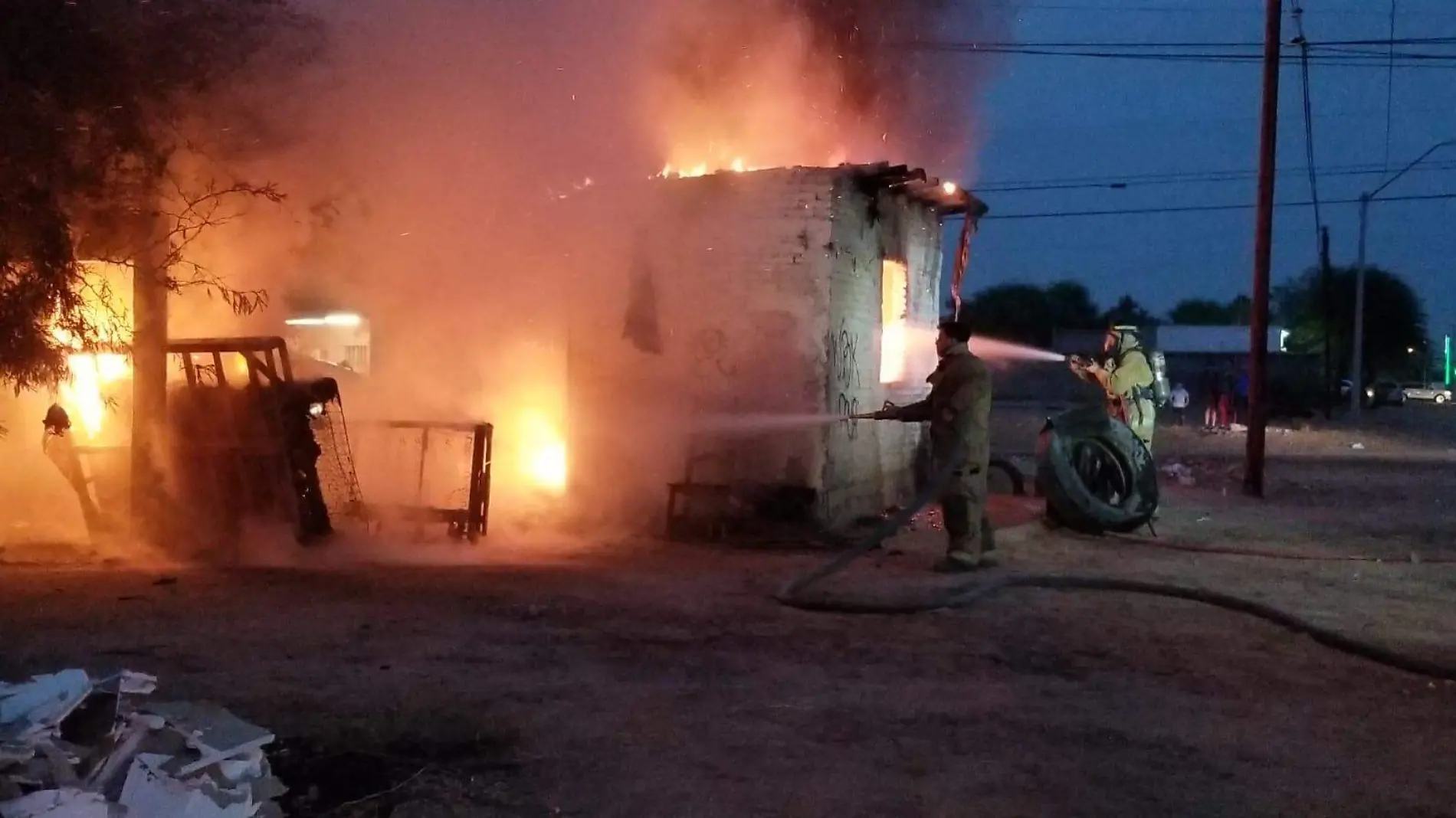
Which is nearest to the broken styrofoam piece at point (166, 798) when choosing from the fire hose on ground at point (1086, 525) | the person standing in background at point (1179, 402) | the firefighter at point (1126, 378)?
the fire hose on ground at point (1086, 525)

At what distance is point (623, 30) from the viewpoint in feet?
36.6

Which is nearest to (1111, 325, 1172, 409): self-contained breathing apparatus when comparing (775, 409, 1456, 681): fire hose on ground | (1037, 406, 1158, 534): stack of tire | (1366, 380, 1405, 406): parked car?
(1037, 406, 1158, 534): stack of tire

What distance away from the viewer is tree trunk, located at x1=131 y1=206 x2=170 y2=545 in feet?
29.5

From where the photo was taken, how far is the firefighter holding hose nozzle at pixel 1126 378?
12.2m

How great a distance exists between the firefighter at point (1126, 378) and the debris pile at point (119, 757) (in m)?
9.80

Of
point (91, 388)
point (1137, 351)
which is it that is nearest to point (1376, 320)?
point (1137, 351)

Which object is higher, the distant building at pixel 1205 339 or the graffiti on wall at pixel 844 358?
the distant building at pixel 1205 339

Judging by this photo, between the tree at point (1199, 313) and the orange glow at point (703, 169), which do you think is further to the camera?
the tree at point (1199, 313)

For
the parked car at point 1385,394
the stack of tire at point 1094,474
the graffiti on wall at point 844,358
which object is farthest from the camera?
the parked car at point 1385,394

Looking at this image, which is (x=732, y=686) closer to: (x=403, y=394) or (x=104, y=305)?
(x=104, y=305)

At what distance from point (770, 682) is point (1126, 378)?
790 centimetres

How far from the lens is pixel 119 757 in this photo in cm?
360

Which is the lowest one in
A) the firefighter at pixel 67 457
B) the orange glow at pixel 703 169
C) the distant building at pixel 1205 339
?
the firefighter at pixel 67 457

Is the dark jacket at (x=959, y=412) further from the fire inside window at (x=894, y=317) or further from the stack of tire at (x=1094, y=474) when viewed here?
the fire inside window at (x=894, y=317)
